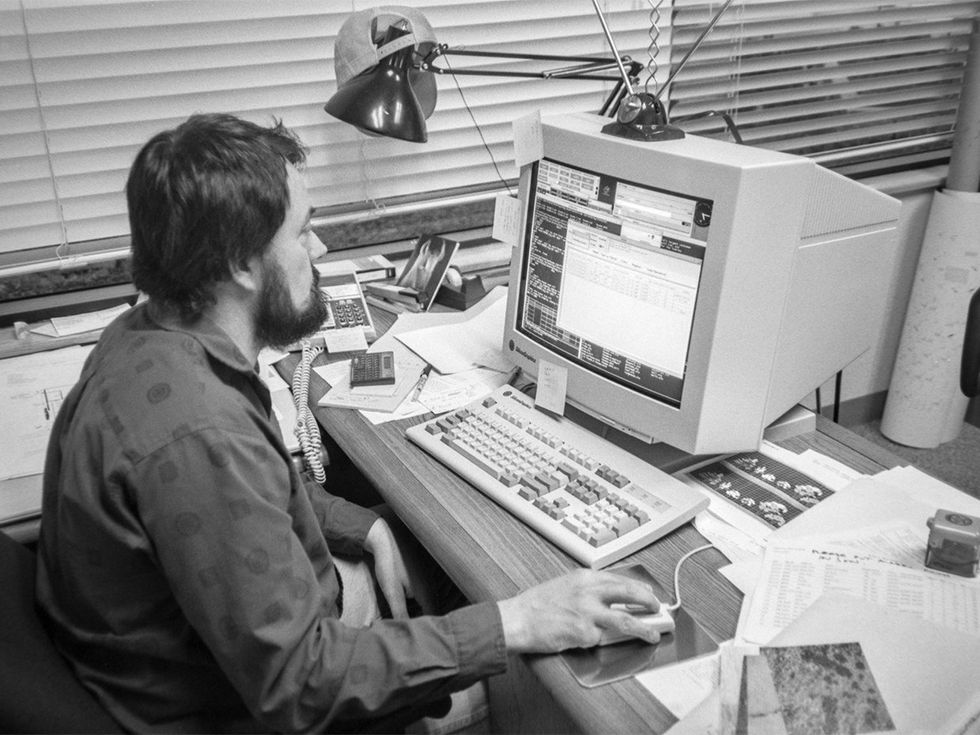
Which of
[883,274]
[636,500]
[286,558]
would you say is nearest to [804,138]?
[883,274]

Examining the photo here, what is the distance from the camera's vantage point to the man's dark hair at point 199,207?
3.39ft

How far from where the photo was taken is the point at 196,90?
187cm

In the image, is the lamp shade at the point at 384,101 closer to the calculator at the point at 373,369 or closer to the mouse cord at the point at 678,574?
the calculator at the point at 373,369

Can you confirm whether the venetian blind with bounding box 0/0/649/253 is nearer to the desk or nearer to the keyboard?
the desk

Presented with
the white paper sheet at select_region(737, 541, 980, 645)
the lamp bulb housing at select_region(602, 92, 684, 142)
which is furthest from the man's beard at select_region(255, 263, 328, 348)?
the white paper sheet at select_region(737, 541, 980, 645)

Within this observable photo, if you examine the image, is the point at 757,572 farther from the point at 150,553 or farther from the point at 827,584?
the point at 150,553

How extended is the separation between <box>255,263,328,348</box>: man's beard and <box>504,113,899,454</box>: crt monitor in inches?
16.8

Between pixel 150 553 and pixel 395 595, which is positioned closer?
pixel 150 553

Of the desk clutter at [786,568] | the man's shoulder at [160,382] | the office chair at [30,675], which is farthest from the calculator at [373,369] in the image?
the office chair at [30,675]

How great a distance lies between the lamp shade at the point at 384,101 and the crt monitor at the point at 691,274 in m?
0.38

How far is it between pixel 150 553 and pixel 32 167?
1198 millimetres

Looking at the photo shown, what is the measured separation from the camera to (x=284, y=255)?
3.73 ft

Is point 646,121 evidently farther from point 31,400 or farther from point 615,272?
point 31,400

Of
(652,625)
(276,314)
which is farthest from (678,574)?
(276,314)
